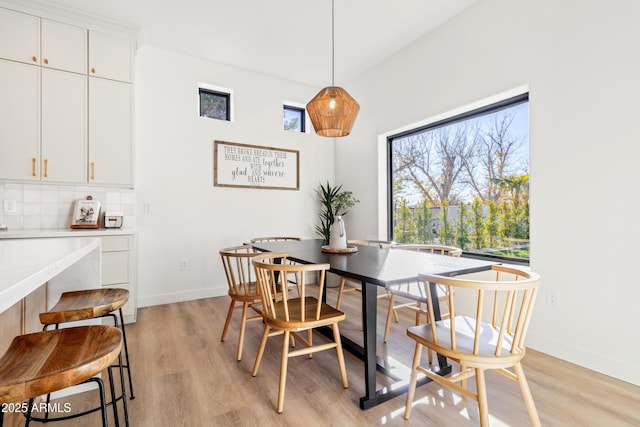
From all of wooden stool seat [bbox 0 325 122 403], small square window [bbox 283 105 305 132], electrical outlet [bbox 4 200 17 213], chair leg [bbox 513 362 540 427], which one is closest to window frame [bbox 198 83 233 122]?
small square window [bbox 283 105 305 132]

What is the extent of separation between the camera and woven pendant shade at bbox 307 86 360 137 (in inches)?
90.5

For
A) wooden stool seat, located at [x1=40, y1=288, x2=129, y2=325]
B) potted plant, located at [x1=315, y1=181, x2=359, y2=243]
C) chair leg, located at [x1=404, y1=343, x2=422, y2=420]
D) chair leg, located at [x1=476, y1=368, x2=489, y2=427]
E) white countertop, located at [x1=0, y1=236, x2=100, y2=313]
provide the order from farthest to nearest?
potted plant, located at [x1=315, y1=181, x2=359, y2=243]
chair leg, located at [x1=404, y1=343, x2=422, y2=420]
wooden stool seat, located at [x1=40, y1=288, x2=129, y2=325]
chair leg, located at [x1=476, y1=368, x2=489, y2=427]
white countertop, located at [x1=0, y1=236, x2=100, y2=313]

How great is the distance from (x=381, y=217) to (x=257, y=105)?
217 cm

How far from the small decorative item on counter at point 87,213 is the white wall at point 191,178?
0.41 meters

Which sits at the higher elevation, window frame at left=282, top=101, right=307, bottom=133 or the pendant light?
window frame at left=282, top=101, right=307, bottom=133

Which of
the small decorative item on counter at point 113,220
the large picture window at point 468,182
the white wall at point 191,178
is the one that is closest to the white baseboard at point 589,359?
the large picture window at point 468,182

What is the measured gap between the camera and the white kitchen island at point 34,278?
84 cm

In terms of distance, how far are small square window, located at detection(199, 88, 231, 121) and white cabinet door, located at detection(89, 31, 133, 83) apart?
0.93 m

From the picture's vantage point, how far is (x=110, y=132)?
123 inches

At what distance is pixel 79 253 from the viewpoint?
142 centimetres

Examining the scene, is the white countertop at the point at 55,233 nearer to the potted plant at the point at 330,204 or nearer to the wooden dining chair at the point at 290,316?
the wooden dining chair at the point at 290,316

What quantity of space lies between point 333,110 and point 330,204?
229 centimetres

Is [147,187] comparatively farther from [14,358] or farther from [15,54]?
[14,358]

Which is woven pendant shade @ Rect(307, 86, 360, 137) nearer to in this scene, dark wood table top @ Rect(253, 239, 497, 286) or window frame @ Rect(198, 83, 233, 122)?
dark wood table top @ Rect(253, 239, 497, 286)
